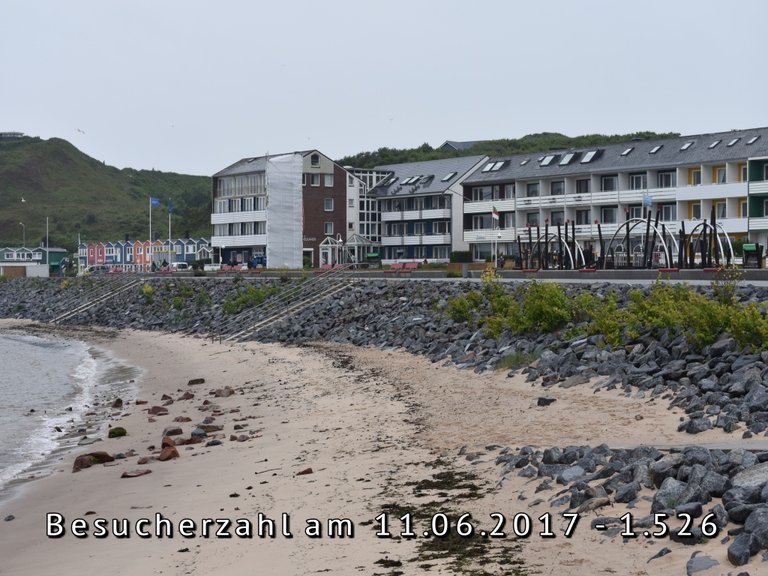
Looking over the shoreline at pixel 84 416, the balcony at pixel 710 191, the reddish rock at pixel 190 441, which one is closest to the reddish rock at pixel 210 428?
the reddish rock at pixel 190 441

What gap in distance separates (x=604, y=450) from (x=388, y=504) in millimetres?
2758

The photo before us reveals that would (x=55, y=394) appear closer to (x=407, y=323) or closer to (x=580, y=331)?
(x=407, y=323)

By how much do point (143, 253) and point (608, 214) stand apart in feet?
232

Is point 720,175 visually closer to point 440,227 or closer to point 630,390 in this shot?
point 440,227

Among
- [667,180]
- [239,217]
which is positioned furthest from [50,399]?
[239,217]

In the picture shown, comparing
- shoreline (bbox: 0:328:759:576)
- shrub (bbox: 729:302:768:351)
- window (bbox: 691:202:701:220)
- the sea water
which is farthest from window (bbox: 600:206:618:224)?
shrub (bbox: 729:302:768:351)

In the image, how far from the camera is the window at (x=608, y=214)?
8256cm

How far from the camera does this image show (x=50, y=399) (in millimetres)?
29859

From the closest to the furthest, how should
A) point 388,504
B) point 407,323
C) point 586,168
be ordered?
point 388,504, point 407,323, point 586,168

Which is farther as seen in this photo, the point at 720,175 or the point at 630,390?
the point at 720,175

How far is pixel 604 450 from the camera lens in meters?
12.1

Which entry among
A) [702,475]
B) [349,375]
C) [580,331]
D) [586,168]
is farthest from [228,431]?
[586,168]

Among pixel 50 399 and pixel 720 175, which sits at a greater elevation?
pixel 720 175

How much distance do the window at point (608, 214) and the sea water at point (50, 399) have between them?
47.8 meters
